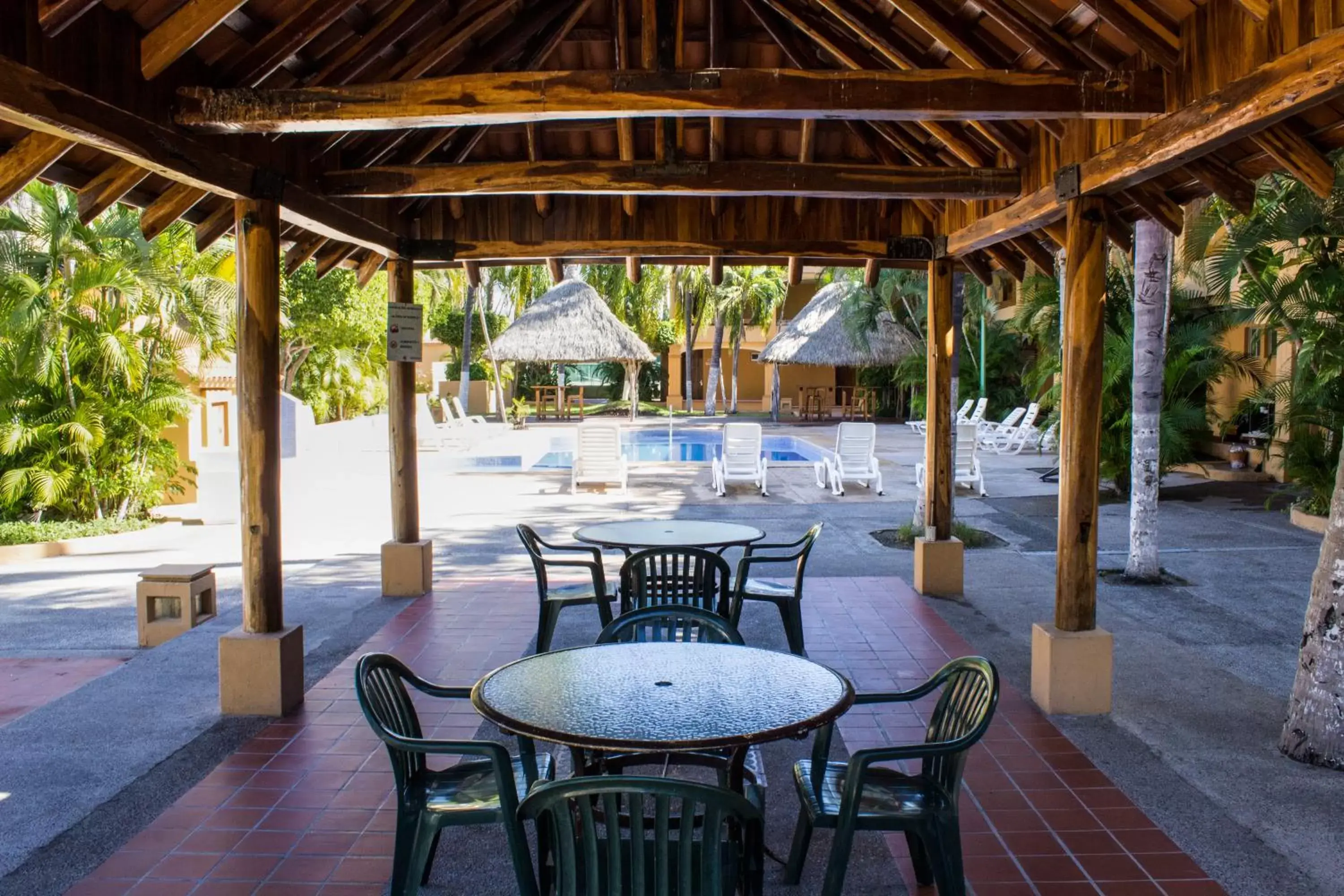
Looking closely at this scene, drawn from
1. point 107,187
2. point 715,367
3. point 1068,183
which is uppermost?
point 1068,183

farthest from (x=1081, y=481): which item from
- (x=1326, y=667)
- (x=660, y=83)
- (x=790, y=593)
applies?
(x=660, y=83)

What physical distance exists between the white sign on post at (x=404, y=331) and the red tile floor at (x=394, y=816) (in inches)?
91.5

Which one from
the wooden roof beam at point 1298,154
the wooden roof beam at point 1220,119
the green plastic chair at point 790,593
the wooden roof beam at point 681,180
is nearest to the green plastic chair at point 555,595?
the green plastic chair at point 790,593

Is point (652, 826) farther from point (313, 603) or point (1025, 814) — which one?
point (313, 603)

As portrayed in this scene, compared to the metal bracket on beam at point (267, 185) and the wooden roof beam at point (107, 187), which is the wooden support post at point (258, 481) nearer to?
the metal bracket on beam at point (267, 185)

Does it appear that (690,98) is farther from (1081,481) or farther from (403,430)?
(403,430)

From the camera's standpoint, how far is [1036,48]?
15.6ft

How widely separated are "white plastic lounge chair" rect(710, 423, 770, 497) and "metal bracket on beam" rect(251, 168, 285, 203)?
9.55 metres

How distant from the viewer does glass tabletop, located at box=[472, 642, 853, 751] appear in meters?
2.74

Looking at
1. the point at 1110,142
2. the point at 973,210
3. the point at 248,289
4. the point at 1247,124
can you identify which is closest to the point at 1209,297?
the point at 973,210

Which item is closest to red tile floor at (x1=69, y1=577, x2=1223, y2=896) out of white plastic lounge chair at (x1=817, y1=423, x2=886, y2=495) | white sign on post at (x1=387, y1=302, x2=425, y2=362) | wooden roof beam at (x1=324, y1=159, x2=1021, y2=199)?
white sign on post at (x1=387, y1=302, x2=425, y2=362)

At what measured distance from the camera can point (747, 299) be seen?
107ft

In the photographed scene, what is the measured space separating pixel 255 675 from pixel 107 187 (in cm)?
244

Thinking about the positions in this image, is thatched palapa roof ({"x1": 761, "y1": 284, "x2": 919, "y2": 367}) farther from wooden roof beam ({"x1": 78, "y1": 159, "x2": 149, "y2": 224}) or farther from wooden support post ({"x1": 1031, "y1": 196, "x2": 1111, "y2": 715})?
wooden roof beam ({"x1": 78, "y1": 159, "x2": 149, "y2": 224})
